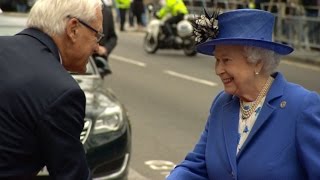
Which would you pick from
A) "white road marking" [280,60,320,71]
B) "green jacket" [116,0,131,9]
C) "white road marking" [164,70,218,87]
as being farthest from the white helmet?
"green jacket" [116,0,131,9]

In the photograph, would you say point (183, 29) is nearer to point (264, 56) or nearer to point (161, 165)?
point (161, 165)

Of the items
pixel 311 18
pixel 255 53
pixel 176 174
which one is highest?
pixel 255 53

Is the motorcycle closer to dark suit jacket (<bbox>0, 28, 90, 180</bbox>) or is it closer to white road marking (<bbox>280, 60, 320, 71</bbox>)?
white road marking (<bbox>280, 60, 320, 71</bbox>)

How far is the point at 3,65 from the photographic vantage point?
99.8 inches

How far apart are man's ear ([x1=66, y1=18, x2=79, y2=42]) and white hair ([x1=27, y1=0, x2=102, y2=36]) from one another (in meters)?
0.02

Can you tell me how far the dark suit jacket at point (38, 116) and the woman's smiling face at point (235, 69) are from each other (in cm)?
67

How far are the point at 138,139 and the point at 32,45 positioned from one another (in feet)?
17.9

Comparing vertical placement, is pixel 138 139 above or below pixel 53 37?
below

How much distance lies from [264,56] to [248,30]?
0.44ft

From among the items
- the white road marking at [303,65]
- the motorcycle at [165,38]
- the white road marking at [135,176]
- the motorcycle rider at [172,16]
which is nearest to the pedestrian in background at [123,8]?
the motorcycle at [165,38]

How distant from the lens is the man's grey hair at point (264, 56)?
279 cm

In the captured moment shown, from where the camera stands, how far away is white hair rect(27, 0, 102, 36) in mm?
2613

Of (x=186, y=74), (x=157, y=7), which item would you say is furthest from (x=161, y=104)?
(x=157, y=7)

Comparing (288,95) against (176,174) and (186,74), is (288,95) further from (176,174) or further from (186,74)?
(186,74)
